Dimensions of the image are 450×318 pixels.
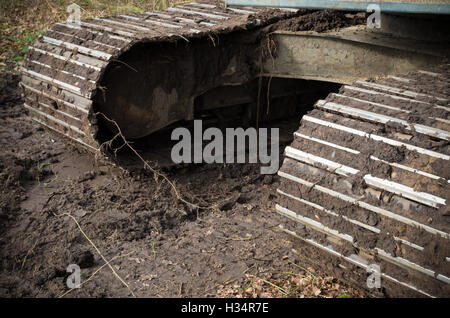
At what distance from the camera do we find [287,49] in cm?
472

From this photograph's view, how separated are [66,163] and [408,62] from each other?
3.19 m

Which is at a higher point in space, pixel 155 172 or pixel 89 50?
pixel 89 50

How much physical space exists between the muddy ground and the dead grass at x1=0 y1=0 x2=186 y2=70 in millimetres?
4365

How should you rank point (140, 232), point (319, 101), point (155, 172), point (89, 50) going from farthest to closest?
point (155, 172)
point (89, 50)
point (140, 232)
point (319, 101)

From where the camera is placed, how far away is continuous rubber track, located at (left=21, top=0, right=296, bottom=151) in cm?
410

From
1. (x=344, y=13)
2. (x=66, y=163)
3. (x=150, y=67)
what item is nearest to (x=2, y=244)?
(x=66, y=163)

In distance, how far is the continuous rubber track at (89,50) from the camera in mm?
4098

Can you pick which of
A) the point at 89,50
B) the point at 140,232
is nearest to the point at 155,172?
the point at 140,232

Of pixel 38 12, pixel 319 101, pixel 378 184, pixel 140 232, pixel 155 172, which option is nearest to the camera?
pixel 378 184

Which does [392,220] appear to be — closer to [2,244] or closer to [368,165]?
[368,165]

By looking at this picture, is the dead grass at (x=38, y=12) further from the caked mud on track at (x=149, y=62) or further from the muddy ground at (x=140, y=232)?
the caked mud on track at (x=149, y=62)

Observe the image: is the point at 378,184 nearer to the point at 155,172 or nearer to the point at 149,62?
the point at 155,172

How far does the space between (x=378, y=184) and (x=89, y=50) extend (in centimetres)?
257

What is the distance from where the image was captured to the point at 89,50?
13.8 ft
